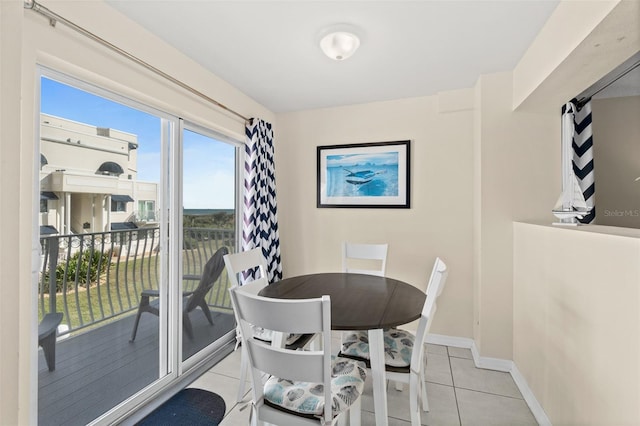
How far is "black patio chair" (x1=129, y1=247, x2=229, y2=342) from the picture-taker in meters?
2.08

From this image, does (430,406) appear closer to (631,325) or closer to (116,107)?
(631,325)

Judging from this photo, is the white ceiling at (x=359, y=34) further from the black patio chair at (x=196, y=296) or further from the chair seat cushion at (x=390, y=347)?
the chair seat cushion at (x=390, y=347)

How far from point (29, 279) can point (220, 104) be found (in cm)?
183

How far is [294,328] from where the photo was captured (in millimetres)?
1119

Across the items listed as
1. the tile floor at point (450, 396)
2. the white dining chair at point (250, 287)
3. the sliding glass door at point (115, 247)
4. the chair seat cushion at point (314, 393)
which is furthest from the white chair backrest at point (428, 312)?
the sliding glass door at point (115, 247)

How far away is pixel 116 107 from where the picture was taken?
182 centimetres

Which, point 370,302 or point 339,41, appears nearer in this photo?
point 370,302

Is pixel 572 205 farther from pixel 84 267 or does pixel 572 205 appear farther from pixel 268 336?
pixel 84 267

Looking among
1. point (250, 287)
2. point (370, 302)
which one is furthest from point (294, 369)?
point (250, 287)

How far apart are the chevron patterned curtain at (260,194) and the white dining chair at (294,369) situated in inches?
63.2

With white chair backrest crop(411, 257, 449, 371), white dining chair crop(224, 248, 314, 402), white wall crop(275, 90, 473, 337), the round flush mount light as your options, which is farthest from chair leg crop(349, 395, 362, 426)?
the round flush mount light

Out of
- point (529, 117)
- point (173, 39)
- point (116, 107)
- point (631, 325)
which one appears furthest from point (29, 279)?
point (529, 117)

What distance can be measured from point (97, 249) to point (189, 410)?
123 centimetres

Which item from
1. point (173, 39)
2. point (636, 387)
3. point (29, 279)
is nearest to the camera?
point (636, 387)
